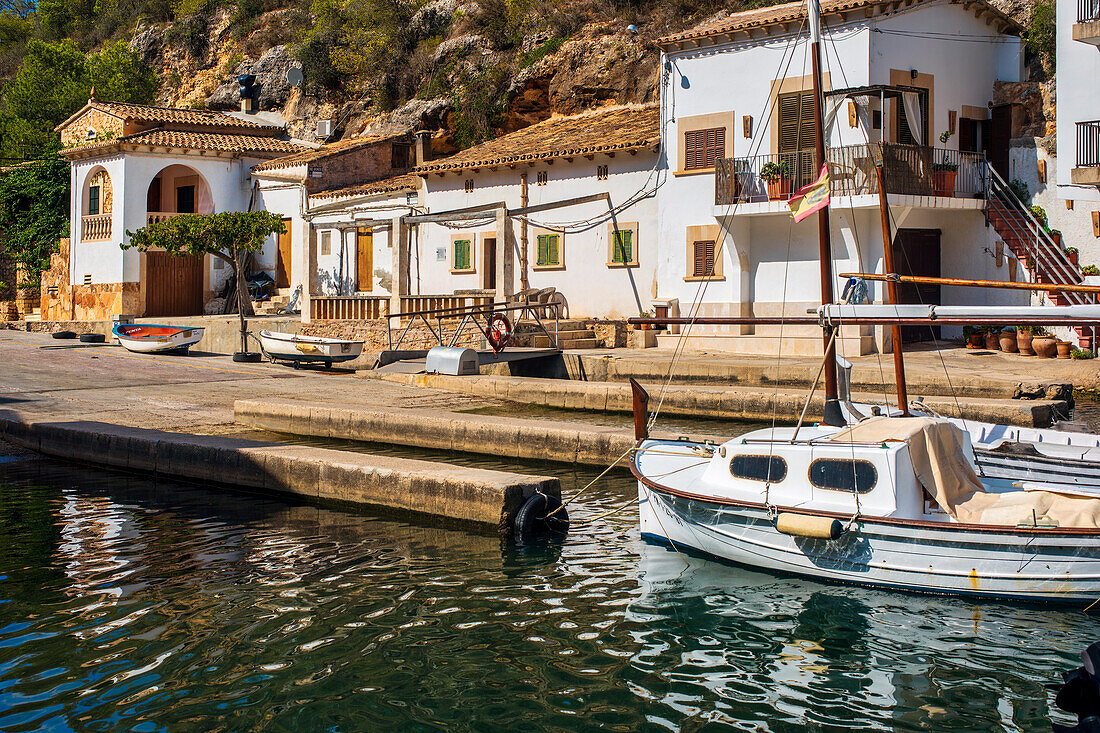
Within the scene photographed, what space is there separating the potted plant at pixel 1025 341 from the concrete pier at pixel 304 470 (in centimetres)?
1542

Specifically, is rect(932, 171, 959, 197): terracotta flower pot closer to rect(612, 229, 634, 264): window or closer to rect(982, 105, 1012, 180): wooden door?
rect(982, 105, 1012, 180): wooden door

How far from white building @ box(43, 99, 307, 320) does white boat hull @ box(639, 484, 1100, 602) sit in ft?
107

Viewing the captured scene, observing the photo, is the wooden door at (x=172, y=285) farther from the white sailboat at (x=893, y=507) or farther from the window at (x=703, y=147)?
the white sailboat at (x=893, y=507)

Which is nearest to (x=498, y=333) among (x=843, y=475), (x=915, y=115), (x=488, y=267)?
(x=488, y=267)

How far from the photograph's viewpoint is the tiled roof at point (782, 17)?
24.0 metres

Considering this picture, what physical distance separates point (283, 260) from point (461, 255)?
987 centimetres

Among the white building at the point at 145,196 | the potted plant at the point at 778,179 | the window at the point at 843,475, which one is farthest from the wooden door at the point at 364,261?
the window at the point at 843,475

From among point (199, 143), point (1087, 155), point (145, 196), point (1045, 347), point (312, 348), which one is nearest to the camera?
point (1045, 347)

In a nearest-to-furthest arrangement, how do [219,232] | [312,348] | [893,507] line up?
[893,507], [312,348], [219,232]

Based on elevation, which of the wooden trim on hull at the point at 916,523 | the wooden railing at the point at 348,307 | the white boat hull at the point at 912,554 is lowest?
the white boat hull at the point at 912,554

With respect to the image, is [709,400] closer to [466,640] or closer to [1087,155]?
[1087,155]

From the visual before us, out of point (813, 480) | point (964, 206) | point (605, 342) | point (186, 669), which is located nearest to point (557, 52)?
point (605, 342)

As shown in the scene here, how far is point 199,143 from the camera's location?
40.4m

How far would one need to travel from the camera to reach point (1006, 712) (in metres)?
7.18
